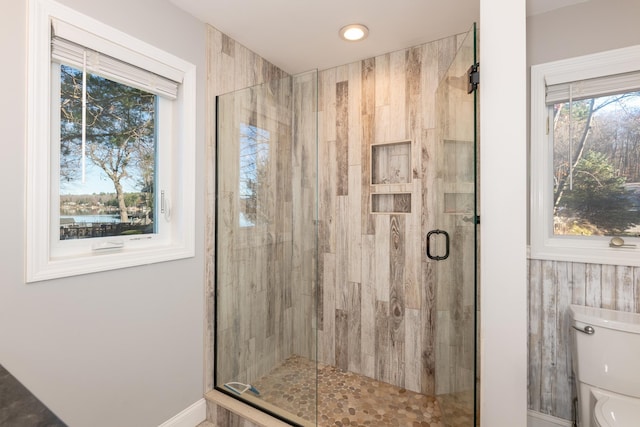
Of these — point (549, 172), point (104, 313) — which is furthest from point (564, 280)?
point (104, 313)

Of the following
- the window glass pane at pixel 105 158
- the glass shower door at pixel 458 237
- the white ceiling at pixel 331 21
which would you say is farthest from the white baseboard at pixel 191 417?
the white ceiling at pixel 331 21

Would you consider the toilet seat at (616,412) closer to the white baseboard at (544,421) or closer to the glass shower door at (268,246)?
the white baseboard at (544,421)

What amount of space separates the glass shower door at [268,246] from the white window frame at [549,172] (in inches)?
50.4

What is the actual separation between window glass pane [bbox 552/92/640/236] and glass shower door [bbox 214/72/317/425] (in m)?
1.43

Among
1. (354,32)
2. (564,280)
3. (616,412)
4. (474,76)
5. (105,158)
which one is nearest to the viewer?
(474,76)

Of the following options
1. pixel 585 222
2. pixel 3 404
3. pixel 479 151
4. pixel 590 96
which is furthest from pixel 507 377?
pixel 590 96

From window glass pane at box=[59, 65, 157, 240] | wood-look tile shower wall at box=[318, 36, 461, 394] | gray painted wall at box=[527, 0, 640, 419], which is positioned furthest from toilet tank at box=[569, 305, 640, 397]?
window glass pane at box=[59, 65, 157, 240]

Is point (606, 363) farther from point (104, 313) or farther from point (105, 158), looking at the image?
point (105, 158)

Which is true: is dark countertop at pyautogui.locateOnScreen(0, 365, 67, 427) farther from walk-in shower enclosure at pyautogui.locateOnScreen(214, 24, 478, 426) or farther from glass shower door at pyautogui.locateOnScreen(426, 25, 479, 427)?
glass shower door at pyautogui.locateOnScreen(426, 25, 479, 427)

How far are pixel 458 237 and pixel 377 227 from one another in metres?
0.86

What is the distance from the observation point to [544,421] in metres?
1.64

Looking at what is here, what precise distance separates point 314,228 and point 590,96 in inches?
65.7

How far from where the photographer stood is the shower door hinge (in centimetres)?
111

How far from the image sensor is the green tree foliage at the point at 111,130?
1354 millimetres
